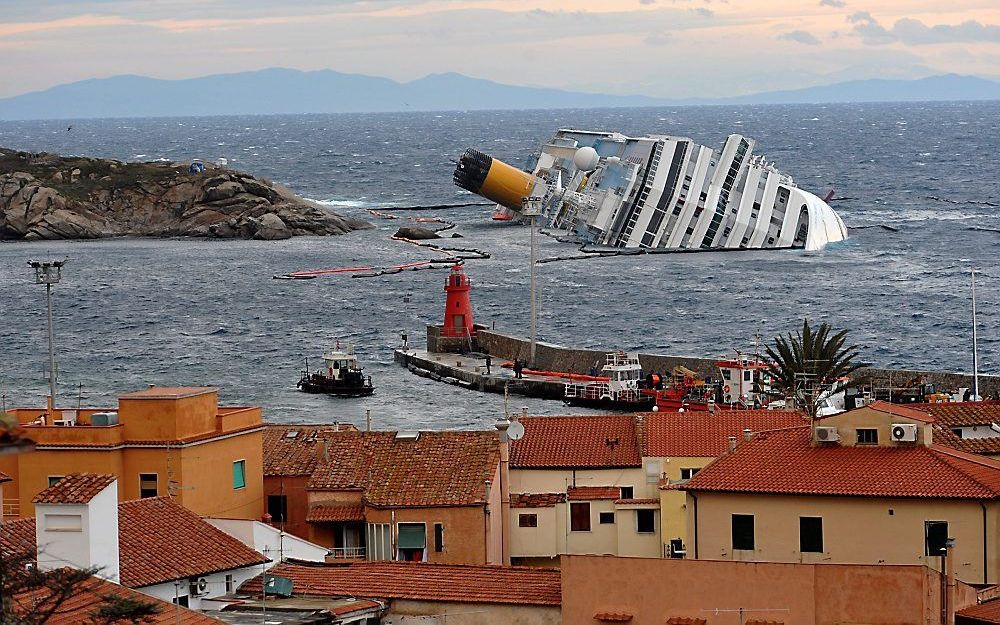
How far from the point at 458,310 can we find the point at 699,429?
3959 cm

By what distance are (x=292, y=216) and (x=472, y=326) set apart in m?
62.3

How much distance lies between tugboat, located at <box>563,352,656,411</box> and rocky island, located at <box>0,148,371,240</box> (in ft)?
229

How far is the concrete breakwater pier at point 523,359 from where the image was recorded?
54750 mm

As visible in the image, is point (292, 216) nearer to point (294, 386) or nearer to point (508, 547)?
point (294, 386)

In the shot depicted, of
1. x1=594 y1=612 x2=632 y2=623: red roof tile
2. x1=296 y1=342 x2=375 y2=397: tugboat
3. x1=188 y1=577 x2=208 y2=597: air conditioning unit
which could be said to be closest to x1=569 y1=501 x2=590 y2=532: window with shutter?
x1=188 y1=577 x2=208 y2=597: air conditioning unit

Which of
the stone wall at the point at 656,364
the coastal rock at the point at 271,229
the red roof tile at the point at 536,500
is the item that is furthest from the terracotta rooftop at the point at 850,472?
the coastal rock at the point at 271,229

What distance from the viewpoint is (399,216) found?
143 metres

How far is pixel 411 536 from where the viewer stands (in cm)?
2508

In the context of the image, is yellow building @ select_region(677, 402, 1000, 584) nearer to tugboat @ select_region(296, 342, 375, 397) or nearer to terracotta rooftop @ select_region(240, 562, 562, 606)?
terracotta rooftop @ select_region(240, 562, 562, 606)

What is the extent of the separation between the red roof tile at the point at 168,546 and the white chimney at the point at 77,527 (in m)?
0.73

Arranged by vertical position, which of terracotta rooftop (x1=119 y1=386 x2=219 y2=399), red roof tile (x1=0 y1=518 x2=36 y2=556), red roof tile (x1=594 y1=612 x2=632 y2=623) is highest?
terracotta rooftop (x1=119 y1=386 x2=219 y2=399)

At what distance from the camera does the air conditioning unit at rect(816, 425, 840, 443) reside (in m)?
23.4

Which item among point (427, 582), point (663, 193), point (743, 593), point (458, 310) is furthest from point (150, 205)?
point (743, 593)

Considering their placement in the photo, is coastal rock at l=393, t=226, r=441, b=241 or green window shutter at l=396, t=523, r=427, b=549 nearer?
green window shutter at l=396, t=523, r=427, b=549
